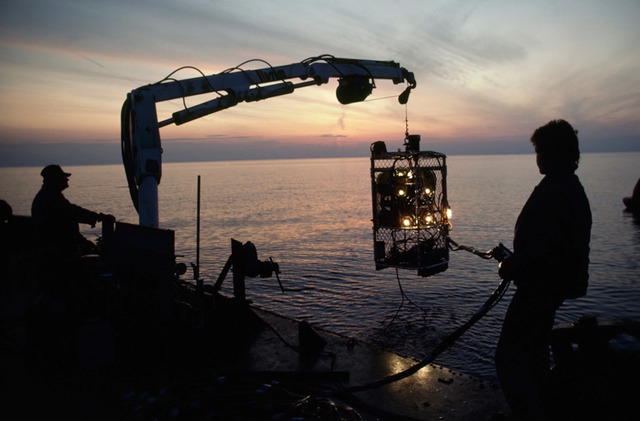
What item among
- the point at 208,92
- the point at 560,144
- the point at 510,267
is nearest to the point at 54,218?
the point at 208,92

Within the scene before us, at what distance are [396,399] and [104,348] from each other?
154 inches

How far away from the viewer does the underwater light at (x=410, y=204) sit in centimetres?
902

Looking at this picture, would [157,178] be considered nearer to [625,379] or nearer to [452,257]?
[625,379]

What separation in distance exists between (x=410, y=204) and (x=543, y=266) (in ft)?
18.4

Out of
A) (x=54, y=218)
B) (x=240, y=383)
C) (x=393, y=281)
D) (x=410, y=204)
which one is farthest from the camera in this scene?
(x=393, y=281)

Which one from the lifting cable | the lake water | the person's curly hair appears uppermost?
the person's curly hair

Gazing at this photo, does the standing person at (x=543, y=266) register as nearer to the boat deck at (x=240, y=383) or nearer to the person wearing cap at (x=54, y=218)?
the boat deck at (x=240, y=383)

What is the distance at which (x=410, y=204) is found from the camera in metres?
9.18

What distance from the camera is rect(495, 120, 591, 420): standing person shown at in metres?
3.59

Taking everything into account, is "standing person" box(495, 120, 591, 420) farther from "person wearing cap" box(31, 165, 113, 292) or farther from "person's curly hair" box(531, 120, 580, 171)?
"person wearing cap" box(31, 165, 113, 292)

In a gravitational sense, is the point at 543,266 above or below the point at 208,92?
below

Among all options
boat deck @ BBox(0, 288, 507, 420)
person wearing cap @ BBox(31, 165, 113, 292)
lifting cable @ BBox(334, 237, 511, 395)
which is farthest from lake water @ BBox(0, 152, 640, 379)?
person wearing cap @ BBox(31, 165, 113, 292)

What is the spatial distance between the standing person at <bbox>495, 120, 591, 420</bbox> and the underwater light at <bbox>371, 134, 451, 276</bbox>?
5069mm

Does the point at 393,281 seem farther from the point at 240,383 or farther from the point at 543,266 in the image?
the point at 543,266
